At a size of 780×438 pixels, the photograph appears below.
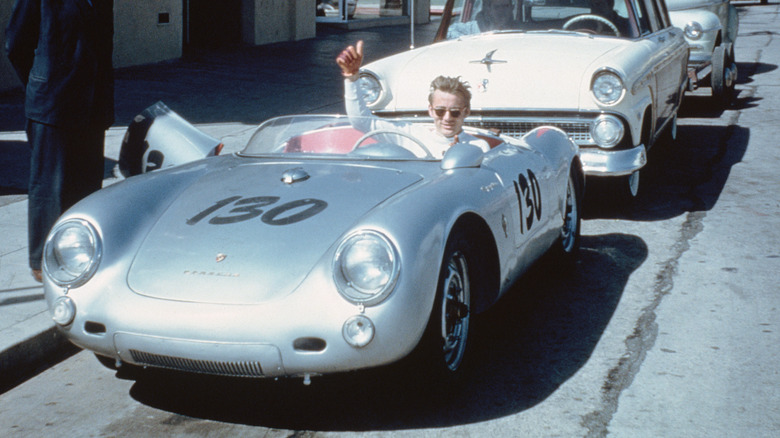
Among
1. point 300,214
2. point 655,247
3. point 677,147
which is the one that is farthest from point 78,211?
point 677,147

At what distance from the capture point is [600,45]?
7508mm

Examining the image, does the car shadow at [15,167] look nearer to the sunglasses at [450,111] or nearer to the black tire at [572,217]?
the sunglasses at [450,111]

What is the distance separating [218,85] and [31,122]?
8.46 m

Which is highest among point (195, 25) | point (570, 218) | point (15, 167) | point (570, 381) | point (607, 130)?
point (195, 25)

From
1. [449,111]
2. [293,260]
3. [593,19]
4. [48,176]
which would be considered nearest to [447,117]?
[449,111]

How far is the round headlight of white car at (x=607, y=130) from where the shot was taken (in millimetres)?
6781

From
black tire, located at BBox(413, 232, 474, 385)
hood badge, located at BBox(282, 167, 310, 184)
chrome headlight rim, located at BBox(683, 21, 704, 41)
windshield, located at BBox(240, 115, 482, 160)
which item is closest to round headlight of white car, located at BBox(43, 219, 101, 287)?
hood badge, located at BBox(282, 167, 310, 184)

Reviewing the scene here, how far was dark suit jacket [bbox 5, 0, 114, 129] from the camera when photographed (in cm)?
521

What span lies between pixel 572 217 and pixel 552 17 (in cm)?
302

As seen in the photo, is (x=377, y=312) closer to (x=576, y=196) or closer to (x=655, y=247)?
(x=576, y=196)

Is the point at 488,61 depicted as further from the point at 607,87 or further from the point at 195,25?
the point at 195,25

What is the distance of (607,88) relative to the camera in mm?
6805

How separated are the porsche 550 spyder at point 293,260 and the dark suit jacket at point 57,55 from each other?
3.22ft

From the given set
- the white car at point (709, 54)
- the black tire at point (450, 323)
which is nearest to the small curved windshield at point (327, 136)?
the black tire at point (450, 323)
